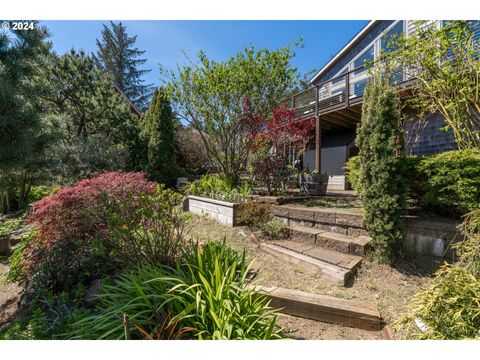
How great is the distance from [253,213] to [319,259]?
1.75 m

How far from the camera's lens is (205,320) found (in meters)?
1.59

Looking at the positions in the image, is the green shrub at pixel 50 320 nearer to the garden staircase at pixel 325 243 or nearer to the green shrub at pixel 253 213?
the garden staircase at pixel 325 243

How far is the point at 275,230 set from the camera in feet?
12.8

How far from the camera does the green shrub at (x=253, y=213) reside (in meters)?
4.42

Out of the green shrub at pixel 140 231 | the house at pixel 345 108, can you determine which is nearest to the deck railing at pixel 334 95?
the house at pixel 345 108

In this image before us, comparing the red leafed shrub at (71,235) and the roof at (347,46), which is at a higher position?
the roof at (347,46)

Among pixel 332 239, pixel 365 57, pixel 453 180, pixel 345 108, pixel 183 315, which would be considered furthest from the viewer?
pixel 365 57

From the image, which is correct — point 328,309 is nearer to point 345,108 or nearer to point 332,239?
point 332,239

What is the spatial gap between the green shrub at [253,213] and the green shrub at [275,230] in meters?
0.38

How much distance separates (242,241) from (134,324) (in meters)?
2.46

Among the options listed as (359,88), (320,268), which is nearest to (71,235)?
(320,268)

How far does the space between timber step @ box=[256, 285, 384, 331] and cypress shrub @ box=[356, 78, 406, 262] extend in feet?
3.32

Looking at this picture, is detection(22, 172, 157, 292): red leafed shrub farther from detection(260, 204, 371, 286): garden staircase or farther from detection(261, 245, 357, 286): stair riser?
detection(260, 204, 371, 286): garden staircase
